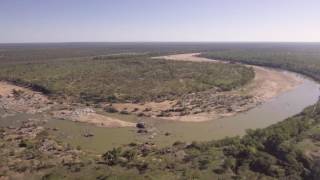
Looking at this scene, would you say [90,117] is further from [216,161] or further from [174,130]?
[216,161]

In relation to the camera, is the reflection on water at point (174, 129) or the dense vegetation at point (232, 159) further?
the reflection on water at point (174, 129)

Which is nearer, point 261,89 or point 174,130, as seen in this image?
point 174,130

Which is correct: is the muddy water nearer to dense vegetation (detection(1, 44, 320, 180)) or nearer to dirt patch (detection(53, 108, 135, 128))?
dirt patch (detection(53, 108, 135, 128))

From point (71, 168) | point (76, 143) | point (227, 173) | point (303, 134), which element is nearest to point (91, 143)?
point (76, 143)

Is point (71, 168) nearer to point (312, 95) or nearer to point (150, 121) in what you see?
point (150, 121)

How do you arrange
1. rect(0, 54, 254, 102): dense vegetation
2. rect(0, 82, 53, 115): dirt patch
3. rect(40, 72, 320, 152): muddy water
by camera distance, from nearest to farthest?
rect(40, 72, 320, 152): muddy water < rect(0, 82, 53, 115): dirt patch < rect(0, 54, 254, 102): dense vegetation

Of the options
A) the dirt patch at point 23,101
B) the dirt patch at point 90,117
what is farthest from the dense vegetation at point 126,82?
the dirt patch at point 90,117

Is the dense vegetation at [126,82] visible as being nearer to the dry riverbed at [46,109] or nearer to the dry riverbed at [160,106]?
the dry riverbed at [160,106]

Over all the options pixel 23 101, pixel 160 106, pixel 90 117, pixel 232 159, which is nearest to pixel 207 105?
pixel 160 106

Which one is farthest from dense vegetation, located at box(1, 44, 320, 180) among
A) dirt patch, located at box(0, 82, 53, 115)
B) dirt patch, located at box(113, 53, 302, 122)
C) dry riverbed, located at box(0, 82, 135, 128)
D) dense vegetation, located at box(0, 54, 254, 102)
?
dense vegetation, located at box(0, 54, 254, 102)
